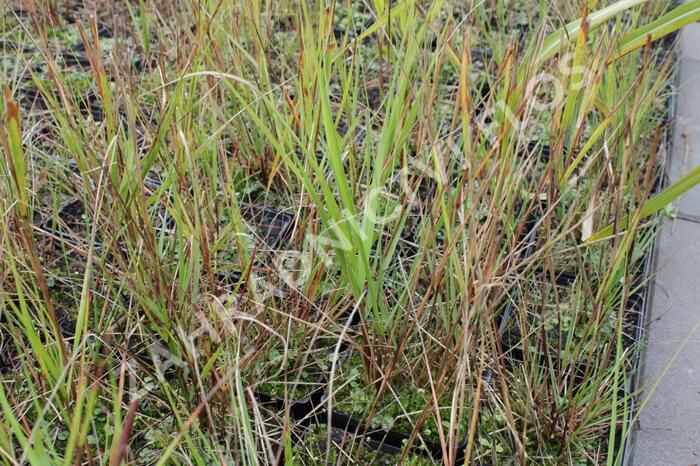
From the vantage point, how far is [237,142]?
1523 mm

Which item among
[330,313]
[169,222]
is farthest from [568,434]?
[169,222]

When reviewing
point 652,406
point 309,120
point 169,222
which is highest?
point 309,120

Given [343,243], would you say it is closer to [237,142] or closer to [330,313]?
[330,313]

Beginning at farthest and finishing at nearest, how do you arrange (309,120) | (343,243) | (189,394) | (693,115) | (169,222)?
(693,115) → (169,222) → (309,120) → (189,394) → (343,243)

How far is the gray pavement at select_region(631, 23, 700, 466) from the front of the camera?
1188 mm

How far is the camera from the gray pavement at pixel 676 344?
1188 mm

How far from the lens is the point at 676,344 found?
1.38 metres

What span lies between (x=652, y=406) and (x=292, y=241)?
70 cm

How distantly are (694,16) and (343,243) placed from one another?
0.62 m

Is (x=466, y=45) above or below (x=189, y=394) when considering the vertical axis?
above

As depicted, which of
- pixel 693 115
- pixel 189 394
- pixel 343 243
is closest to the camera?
pixel 343 243

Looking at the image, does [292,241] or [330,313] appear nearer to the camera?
[330,313]

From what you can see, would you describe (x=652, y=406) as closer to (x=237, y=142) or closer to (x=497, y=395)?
(x=497, y=395)

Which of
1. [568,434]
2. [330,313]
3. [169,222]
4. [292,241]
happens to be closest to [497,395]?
[568,434]
